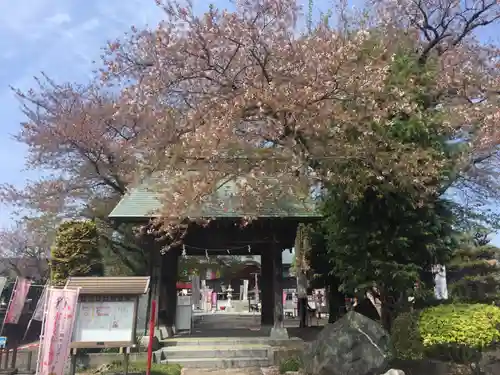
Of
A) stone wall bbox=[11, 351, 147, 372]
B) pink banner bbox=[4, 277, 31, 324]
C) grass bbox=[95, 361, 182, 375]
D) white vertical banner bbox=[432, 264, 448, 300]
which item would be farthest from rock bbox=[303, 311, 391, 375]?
pink banner bbox=[4, 277, 31, 324]

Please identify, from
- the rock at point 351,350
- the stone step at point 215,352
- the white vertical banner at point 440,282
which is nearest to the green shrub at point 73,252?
the stone step at point 215,352

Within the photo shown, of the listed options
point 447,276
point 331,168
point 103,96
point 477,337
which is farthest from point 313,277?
point 103,96

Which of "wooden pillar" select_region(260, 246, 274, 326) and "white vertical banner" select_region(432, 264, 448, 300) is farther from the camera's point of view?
"wooden pillar" select_region(260, 246, 274, 326)

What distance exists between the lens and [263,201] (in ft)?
35.9

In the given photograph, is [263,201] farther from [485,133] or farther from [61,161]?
[61,161]

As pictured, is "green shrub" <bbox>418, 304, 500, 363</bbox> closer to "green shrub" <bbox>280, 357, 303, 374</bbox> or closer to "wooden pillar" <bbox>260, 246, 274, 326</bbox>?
"green shrub" <bbox>280, 357, 303, 374</bbox>

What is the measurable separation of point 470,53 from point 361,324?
787cm

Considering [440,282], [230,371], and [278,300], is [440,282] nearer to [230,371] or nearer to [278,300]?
[278,300]

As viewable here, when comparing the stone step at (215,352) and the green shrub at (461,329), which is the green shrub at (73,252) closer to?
the stone step at (215,352)

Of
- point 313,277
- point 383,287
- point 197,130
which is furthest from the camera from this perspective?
point 313,277

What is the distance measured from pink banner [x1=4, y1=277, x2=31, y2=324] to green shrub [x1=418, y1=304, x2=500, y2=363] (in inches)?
339

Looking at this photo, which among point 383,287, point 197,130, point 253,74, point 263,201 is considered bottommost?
point 383,287

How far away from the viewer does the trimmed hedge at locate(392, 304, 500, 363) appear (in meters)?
8.29

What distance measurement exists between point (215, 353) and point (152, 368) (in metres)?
1.92
